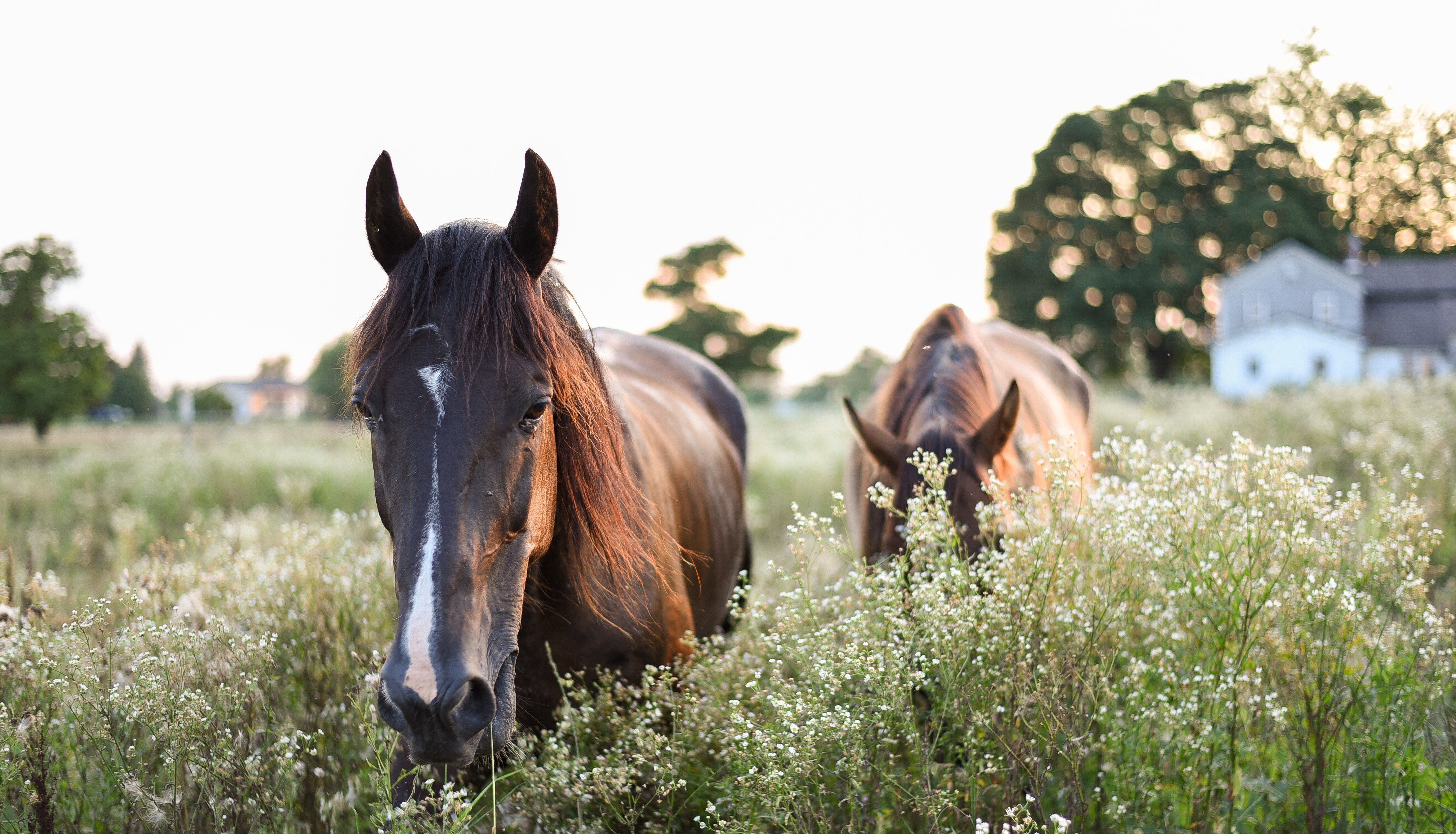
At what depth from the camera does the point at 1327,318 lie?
3397 cm

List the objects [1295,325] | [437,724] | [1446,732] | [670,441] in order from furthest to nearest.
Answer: [1295,325]
[670,441]
[1446,732]
[437,724]

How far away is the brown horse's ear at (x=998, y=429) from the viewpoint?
9.64ft

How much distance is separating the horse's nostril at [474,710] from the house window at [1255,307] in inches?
1540

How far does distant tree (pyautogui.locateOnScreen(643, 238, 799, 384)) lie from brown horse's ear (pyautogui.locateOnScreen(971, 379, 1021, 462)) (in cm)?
3542

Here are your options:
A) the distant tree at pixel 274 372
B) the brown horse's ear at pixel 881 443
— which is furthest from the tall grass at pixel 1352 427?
the distant tree at pixel 274 372

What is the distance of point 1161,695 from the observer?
198 cm

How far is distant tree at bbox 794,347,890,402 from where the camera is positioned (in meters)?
44.2

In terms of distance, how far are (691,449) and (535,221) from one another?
1.76m

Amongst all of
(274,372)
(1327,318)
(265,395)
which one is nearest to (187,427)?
(1327,318)

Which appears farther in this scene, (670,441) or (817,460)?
(817,460)

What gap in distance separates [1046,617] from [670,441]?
5.70 feet

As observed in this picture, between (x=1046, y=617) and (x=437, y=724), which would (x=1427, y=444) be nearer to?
(x=1046, y=617)

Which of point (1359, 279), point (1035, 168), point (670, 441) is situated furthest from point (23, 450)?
point (1359, 279)

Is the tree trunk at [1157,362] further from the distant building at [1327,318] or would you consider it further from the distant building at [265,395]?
the distant building at [265,395]
